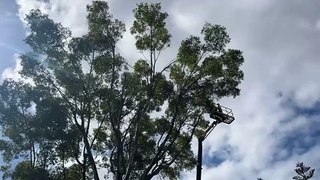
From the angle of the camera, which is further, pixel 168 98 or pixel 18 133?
pixel 18 133

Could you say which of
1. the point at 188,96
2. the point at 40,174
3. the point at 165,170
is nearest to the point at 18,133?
the point at 40,174

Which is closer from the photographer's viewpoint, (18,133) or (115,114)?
(115,114)

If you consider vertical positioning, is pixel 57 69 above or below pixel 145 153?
above

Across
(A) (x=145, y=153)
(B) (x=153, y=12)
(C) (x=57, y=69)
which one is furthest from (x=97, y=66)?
(A) (x=145, y=153)

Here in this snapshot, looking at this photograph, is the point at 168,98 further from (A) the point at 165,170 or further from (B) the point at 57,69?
(B) the point at 57,69

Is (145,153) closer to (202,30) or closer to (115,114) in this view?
(115,114)

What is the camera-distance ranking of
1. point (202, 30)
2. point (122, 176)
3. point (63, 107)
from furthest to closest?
point (63, 107) → point (202, 30) → point (122, 176)

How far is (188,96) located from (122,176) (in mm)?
5734

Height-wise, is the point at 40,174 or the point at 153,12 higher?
the point at 153,12

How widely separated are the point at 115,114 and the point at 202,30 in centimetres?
673

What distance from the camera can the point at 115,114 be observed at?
23000mm

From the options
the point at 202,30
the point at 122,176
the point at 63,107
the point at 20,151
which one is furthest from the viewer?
the point at 20,151

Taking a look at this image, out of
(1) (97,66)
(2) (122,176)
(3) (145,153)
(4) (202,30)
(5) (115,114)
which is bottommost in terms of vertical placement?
(2) (122,176)

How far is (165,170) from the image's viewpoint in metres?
25.2
